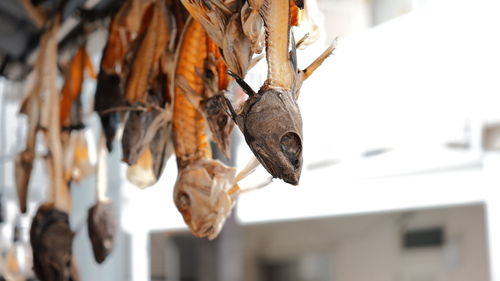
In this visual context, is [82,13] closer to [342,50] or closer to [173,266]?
[342,50]

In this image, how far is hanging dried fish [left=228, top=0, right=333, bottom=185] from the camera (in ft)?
1.74

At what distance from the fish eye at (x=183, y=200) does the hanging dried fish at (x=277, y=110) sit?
0.68 ft

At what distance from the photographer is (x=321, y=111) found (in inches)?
70.0

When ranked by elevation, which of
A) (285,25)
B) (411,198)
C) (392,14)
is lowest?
(411,198)

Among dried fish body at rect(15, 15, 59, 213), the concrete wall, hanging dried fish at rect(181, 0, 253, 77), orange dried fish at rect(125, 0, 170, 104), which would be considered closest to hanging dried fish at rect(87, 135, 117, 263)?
dried fish body at rect(15, 15, 59, 213)

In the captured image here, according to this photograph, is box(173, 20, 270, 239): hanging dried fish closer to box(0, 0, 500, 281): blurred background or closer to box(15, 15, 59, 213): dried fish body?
box(0, 0, 500, 281): blurred background

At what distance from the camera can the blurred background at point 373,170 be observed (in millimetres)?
1413

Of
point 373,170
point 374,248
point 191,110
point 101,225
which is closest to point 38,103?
point 101,225

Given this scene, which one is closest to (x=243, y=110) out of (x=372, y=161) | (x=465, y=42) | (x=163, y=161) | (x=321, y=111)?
(x=163, y=161)

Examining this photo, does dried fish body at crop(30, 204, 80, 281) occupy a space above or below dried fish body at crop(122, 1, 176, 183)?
below

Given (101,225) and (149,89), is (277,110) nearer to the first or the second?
(149,89)

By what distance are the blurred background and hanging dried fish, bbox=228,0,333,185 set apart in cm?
21

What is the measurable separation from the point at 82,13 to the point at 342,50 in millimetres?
484

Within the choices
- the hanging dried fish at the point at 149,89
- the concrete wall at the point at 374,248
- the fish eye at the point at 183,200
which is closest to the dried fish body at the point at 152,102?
the hanging dried fish at the point at 149,89
